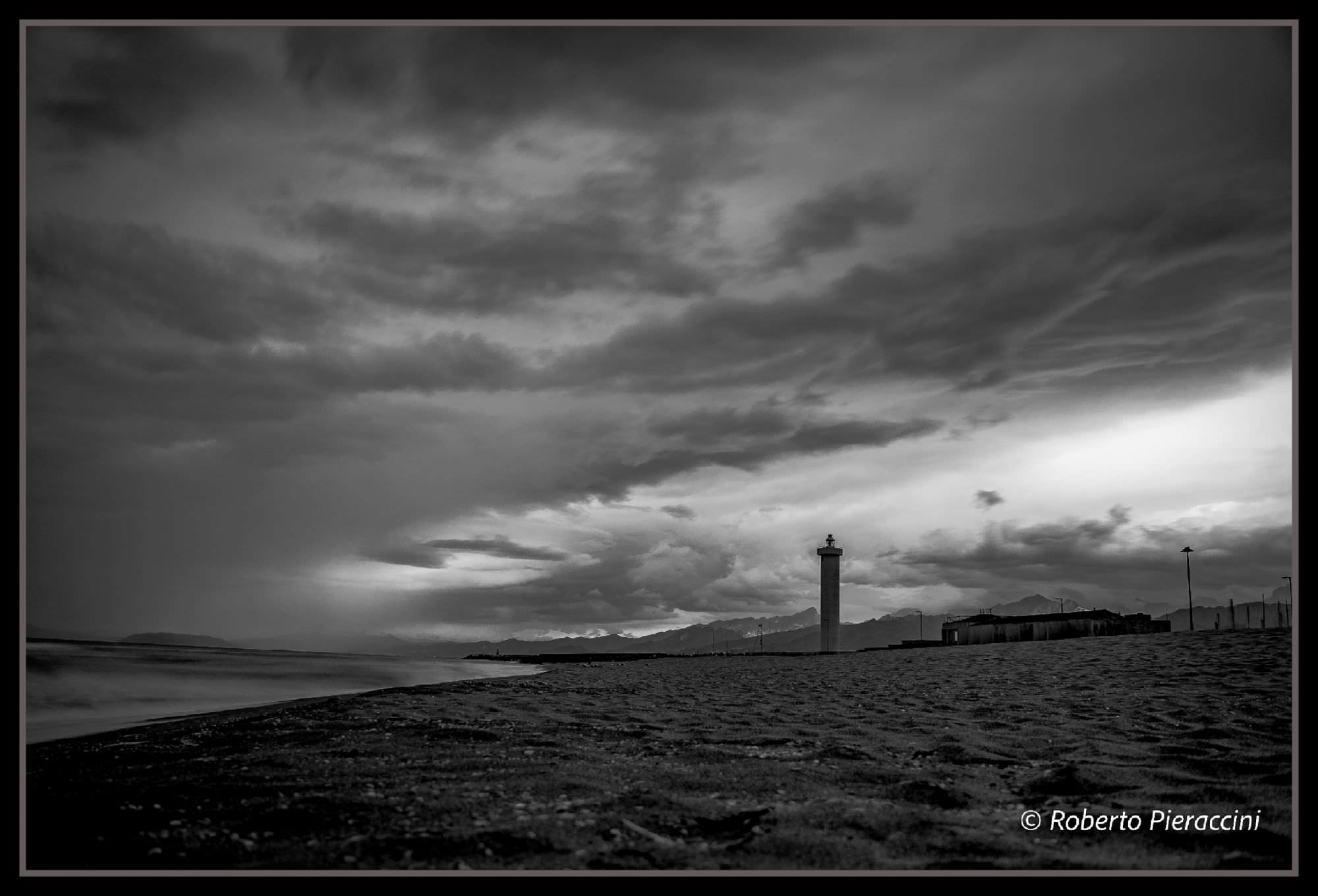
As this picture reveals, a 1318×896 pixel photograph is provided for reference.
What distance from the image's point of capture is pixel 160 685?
1799 inches

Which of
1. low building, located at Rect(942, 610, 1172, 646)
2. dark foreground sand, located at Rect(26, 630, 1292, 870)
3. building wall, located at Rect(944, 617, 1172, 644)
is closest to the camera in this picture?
dark foreground sand, located at Rect(26, 630, 1292, 870)

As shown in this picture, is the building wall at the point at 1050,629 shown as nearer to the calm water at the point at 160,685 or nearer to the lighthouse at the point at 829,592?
the lighthouse at the point at 829,592

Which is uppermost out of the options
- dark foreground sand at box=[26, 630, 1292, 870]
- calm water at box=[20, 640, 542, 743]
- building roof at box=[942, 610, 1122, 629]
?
building roof at box=[942, 610, 1122, 629]

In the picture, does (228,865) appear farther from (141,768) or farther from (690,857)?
(141,768)

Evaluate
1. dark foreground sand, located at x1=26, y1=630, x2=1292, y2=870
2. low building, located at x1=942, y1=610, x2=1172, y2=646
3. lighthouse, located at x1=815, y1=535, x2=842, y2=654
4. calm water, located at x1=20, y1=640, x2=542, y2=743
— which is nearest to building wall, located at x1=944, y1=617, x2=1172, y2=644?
low building, located at x1=942, y1=610, x2=1172, y2=646

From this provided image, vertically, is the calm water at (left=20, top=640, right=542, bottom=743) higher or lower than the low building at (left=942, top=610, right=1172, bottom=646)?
lower

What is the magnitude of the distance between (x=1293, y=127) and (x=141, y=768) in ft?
60.7

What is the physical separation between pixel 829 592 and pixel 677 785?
83.4 m

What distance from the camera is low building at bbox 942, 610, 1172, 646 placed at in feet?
263

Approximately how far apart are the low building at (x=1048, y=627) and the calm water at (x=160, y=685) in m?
52.4

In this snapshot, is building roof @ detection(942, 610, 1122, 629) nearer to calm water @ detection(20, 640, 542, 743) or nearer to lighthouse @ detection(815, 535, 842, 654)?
lighthouse @ detection(815, 535, 842, 654)

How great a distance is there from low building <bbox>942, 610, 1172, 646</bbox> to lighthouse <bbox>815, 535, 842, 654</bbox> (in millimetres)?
12117
